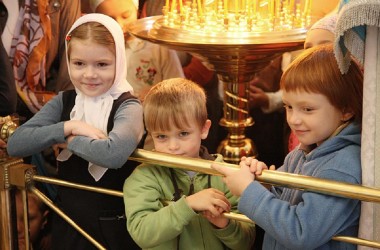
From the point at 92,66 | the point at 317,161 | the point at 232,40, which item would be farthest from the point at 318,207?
the point at 232,40

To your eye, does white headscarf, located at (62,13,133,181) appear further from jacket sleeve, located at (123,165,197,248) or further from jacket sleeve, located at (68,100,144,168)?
jacket sleeve, located at (123,165,197,248)

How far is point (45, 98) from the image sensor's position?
3.74 meters

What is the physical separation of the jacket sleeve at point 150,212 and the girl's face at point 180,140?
8 cm

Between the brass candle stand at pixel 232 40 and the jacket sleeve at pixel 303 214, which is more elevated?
the brass candle stand at pixel 232 40

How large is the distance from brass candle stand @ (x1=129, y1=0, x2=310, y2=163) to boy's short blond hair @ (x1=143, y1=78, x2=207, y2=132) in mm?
607

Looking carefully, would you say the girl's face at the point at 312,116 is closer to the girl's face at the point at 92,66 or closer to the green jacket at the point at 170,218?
the green jacket at the point at 170,218

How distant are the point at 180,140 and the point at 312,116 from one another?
1.39ft

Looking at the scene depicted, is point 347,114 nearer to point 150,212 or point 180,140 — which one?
point 180,140

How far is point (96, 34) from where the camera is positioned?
7.21 ft

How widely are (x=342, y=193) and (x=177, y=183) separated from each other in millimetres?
577

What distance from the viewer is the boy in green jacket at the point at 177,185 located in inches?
75.8

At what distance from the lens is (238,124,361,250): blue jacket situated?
65.4 inches

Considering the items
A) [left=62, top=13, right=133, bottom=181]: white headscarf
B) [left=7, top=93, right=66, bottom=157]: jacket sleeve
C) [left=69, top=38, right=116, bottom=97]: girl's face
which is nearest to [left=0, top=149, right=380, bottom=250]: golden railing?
[left=7, top=93, right=66, bottom=157]: jacket sleeve

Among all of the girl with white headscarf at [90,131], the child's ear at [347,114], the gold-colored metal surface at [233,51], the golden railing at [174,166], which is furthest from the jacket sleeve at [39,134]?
the child's ear at [347,114]
